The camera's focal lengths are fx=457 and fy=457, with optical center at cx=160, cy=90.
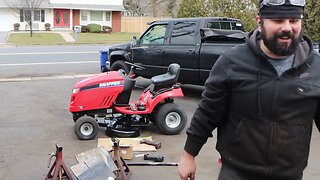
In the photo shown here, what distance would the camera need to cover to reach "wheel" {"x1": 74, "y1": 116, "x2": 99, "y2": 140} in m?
6.88

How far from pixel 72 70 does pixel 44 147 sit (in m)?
9.55

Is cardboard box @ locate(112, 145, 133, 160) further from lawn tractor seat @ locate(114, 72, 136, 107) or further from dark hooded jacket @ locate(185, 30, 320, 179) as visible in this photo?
dark hooded jacket @ locate(185, 30, 320, 179)

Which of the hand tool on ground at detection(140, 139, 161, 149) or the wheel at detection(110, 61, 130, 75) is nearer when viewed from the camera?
the hand tool on ground at detection(140, 139, 161, 149)

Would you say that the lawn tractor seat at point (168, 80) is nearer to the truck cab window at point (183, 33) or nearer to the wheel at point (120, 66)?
the truck cab window at point (183, 33)

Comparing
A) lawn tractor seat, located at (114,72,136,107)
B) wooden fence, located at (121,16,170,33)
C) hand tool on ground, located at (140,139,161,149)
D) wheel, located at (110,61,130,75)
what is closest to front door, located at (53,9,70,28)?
wooden fence, located at (121,16,170,33)

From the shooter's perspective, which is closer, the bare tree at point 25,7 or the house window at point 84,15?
the bare tree at point 25,7

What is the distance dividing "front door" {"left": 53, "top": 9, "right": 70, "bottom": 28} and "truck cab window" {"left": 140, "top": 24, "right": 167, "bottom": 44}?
40295 mm

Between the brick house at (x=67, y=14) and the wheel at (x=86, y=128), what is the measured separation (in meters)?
41.4

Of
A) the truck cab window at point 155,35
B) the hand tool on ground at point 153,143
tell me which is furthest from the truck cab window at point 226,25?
the hand tool on ground at point 153,143

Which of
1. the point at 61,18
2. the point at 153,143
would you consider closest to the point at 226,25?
the point at 153,143

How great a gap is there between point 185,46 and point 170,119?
3306 millimetres

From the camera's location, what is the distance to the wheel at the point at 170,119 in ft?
23.9

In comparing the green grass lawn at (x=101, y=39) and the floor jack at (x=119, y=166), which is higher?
the green grass lawn at (x=101, y=39)

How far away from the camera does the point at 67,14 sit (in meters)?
50.5
